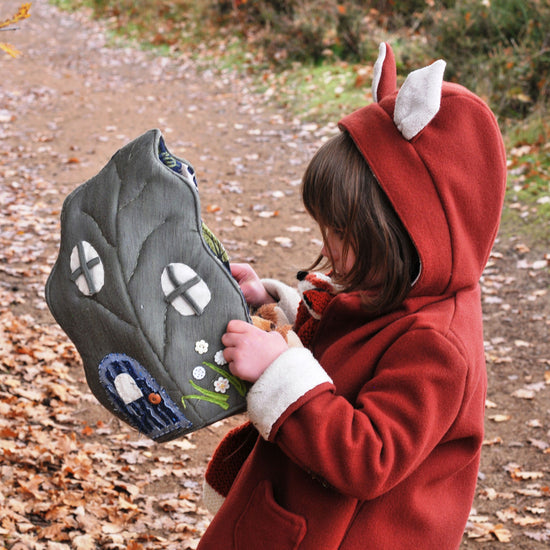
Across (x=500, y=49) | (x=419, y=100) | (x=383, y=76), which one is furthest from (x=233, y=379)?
(x=500, y=49)

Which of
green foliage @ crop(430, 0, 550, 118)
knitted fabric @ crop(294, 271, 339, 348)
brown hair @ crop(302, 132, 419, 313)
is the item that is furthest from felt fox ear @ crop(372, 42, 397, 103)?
green foliage @ crop(430, 0, 550, 118)

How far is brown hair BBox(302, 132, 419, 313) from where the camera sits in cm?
160

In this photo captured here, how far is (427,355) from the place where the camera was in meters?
1.51

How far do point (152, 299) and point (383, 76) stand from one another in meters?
0.84

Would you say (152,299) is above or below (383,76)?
below

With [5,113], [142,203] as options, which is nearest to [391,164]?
[142,203]

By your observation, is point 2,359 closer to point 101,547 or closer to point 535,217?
point 101,547

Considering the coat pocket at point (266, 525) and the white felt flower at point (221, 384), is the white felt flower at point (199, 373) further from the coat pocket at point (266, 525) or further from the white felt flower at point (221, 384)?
the coat pocket at point (266, 525)

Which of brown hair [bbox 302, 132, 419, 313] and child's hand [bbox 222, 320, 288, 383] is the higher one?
brown hair [bbox 302, 132, 419, 313]

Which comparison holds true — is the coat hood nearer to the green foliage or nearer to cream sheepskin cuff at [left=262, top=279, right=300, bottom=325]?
cream sheepskin cuff at [left=262, top=279, right=300, bottom=325]

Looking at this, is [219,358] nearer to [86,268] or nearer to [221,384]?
[221,384]

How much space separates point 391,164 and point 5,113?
1081cm

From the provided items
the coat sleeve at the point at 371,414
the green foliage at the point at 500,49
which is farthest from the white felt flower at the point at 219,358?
the green foliage at the point at 500,49

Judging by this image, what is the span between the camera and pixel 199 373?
1.59 meters
